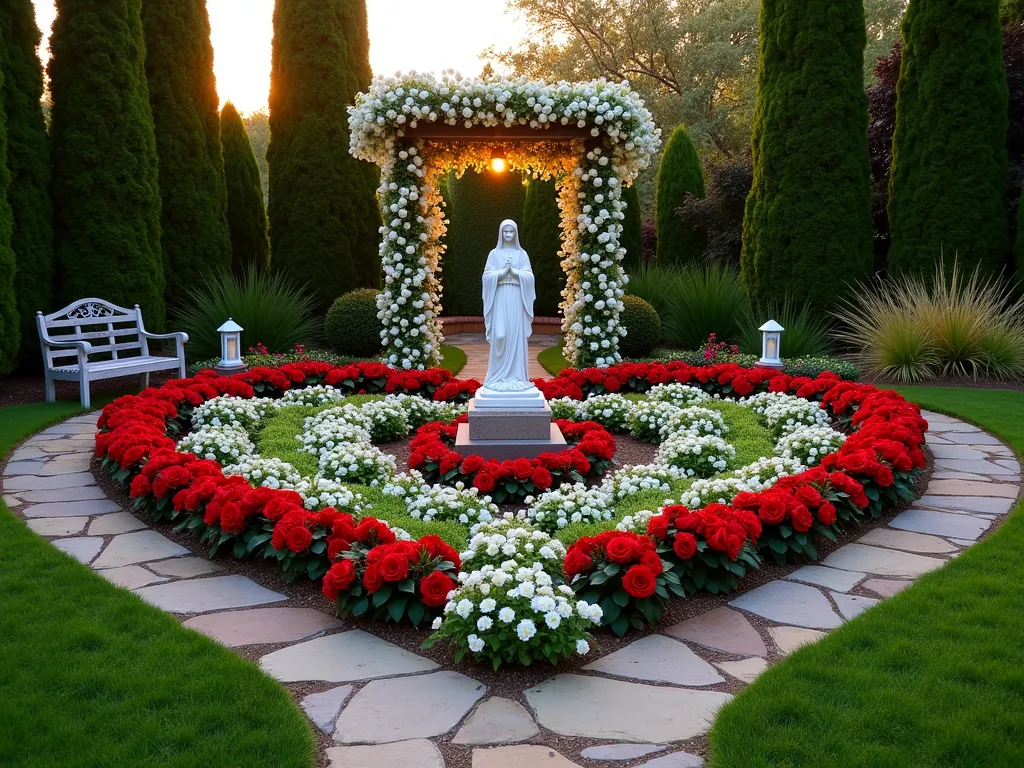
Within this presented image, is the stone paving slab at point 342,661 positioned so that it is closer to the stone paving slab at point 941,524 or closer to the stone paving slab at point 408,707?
the stone paving slab at point 408,707

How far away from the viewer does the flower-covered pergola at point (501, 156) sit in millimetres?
9477

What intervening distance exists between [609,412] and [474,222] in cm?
1197

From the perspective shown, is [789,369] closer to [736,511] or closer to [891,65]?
[736,511]

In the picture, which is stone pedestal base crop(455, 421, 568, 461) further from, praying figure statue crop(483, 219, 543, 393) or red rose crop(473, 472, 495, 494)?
red rose crop(473, 472, 495, 494)

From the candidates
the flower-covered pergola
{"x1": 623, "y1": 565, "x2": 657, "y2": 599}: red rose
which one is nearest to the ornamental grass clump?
the flower-covered pergola

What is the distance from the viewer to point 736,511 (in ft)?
13.9

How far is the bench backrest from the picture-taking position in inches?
→ 353

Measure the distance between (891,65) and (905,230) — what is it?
4087 millimetres

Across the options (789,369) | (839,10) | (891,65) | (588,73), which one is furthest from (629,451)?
(588,73)

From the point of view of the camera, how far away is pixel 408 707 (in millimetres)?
2922

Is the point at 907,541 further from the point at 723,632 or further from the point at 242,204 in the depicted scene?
the point at 242,204

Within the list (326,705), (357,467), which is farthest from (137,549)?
(326,705)

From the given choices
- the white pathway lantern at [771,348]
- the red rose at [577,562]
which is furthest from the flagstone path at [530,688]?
the white pathway lantern at [771,348]

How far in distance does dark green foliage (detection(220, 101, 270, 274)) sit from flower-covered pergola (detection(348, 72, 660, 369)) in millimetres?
5039
